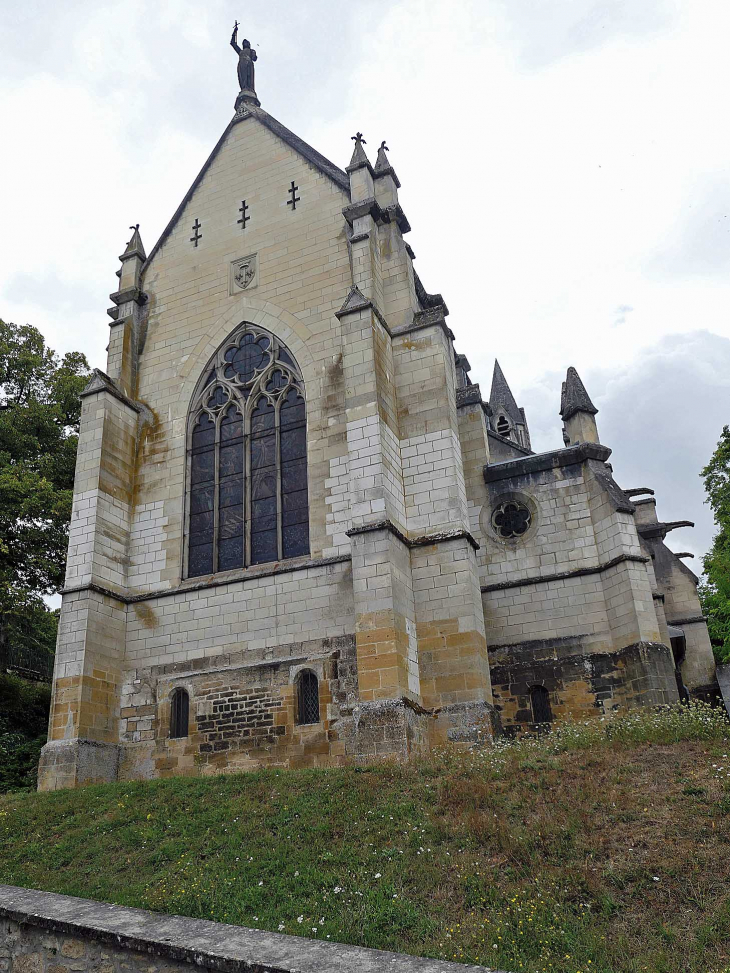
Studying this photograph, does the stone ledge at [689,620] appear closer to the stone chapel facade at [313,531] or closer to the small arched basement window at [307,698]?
the stone chapel facade at [313,531]

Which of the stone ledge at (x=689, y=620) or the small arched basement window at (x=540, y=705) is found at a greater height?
the stone ledge at (x=689, y=620)

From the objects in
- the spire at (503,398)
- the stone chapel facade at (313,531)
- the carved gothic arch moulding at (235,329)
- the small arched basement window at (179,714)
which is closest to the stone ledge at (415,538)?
the stone chapel facade at (313,531)

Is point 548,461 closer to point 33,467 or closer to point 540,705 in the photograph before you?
point 540,705

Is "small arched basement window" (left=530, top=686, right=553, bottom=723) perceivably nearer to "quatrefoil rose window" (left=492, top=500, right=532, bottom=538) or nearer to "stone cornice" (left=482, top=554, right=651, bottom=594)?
"stone cornice" (left=482, top=554, right=651, bottom=594)

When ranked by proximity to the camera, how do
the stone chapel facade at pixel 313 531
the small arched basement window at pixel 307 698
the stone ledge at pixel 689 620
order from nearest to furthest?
the stone chapel facade at pixel 313 531 → the small arched basement window at pixel 307 698 → the stone ledge at pixel 689 620

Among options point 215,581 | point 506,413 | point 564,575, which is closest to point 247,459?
point 215,581

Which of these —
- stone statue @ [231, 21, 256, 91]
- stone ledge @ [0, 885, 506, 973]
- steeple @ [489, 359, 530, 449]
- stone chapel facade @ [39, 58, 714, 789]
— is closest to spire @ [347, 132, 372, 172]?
stone chapel facade @ [39, 58, 714, 789]

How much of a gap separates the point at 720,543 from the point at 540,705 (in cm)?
1169

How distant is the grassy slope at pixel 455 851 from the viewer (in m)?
6.07

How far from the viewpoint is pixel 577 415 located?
17328mm

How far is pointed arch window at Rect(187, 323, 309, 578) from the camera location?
52.1 feet

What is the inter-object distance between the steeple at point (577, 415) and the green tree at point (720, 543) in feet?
22.9

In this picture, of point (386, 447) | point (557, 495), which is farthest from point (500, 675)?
point (386, 447)

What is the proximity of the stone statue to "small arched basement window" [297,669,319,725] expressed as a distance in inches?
640
